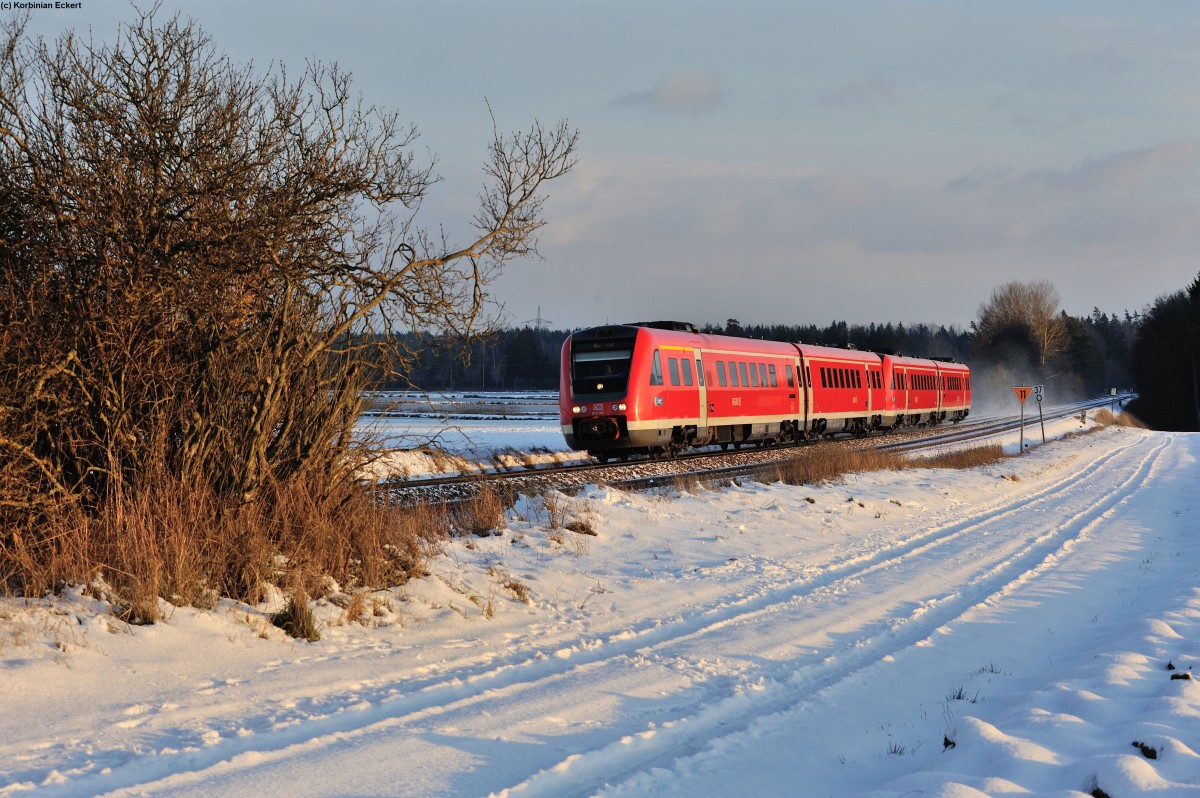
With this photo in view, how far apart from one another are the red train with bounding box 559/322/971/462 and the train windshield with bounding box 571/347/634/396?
22 millimetres

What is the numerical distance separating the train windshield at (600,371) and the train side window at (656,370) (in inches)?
27.1

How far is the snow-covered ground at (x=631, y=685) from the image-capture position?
4.77 m

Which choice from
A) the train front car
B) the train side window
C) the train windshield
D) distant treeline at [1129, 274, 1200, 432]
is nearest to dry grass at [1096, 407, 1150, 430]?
distant treeline at [1129, 274, 1200, 432]

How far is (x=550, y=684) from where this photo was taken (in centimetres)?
638

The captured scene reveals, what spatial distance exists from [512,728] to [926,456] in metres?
25.9

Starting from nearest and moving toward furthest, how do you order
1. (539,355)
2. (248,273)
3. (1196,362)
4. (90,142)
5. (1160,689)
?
1. (1160,689)
2. (90,142)
3. (248,273)
4. (1196,362)
5. (539,355)

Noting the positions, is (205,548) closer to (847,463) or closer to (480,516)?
(480,516)

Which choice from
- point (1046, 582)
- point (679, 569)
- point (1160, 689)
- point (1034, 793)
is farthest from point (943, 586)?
point (1034, 793)

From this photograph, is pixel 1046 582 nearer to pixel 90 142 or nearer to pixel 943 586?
pixel 943 586

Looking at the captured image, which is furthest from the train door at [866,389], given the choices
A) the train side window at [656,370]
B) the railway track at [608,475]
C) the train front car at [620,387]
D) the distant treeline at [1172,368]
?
the distant treeline at [1172,368]

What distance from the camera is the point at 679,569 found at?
10.6m

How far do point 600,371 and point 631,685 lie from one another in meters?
16.1

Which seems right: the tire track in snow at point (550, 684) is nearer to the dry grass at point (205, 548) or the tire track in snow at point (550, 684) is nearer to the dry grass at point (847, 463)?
the dry grass at point (205, 548)

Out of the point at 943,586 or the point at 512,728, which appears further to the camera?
the point at 943,586
